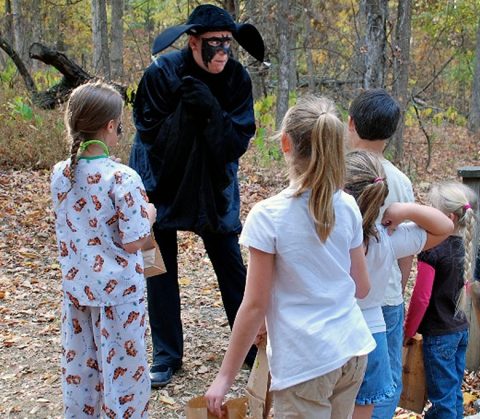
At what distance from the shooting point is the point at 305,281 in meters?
2.12

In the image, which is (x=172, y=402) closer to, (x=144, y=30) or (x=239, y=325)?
(x=239, y=325)

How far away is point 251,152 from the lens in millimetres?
11586

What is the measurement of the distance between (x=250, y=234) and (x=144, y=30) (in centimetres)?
2646

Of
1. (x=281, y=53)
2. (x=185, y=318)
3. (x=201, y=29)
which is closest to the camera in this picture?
(x=201, y=29)

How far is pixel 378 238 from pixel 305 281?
633mm

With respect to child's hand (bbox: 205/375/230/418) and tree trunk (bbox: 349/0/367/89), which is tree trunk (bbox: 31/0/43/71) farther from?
child's hand (bbox: 205/375/230/418)

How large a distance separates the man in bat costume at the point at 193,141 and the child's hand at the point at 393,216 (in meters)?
1.26

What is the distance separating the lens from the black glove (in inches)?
142

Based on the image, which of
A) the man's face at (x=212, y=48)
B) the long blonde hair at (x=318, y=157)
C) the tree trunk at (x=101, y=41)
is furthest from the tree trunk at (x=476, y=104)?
the long blonde hair at (x=318, y=157)

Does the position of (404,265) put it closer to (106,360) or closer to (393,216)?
(393,216)

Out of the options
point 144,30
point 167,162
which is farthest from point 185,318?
point 144,30

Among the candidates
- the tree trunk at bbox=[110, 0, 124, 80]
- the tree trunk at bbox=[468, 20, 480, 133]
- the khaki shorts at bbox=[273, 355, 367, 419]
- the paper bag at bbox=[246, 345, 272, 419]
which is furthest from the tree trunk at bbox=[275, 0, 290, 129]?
the khaki shorts at bbox=[273, 355, 367, 419]

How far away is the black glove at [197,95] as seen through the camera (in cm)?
362

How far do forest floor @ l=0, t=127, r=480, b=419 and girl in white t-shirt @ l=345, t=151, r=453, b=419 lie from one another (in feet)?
4.89
